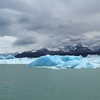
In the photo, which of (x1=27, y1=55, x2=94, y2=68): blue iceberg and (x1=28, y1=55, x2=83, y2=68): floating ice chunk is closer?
(x1=27, y1=55, x2=94, y2=68): blue iceberg

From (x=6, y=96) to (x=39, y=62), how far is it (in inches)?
832

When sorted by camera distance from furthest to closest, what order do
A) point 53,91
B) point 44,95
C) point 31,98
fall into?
point 53,91 → point 44,95 → point 31,98

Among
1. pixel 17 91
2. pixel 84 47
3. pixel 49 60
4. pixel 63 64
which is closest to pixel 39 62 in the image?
pixel 49 60

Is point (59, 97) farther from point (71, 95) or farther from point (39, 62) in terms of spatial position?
point (39, 62)

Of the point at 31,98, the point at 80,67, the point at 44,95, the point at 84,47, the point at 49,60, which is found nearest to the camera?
the point at 31,98

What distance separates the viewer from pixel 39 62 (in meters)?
31.8

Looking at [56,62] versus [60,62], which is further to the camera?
[60,62]

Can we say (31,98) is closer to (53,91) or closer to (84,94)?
(53,91)

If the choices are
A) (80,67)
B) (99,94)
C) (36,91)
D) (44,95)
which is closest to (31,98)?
(44,95)

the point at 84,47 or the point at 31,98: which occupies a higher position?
the point at 84,47

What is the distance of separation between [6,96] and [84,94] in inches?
144

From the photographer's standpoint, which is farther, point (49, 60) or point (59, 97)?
point (49, 60)

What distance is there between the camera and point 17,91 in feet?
38.7

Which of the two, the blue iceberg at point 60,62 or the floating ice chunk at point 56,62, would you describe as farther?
the floating ice chunk at point 56,62
